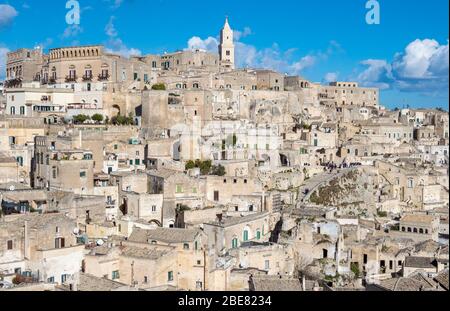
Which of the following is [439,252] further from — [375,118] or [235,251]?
[375,118]

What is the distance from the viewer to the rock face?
77.2ft

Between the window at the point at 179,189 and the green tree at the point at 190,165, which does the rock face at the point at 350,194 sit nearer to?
the green tree at the point at 190,165

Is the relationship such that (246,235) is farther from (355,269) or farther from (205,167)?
(205,167)

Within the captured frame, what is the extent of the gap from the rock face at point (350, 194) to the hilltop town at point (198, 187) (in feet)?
0.20

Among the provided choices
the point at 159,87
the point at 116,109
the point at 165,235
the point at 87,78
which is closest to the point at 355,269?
the point at 165,235

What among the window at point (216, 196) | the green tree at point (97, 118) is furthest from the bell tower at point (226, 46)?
the window at point (216, 196)

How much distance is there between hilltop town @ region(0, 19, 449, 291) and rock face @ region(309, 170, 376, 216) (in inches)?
2.4

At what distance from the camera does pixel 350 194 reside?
24.6 meters

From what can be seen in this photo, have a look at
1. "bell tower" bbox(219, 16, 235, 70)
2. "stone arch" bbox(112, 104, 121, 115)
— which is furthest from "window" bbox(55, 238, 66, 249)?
"bell tower" bbox(219, 16, 235, 70)

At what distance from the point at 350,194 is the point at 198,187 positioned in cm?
688

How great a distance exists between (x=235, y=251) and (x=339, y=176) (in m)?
9.42

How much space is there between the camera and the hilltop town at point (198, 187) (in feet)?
47.8

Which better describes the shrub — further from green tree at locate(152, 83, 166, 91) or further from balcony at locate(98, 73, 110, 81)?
balcony at locate(98, 73, 110, 81)
